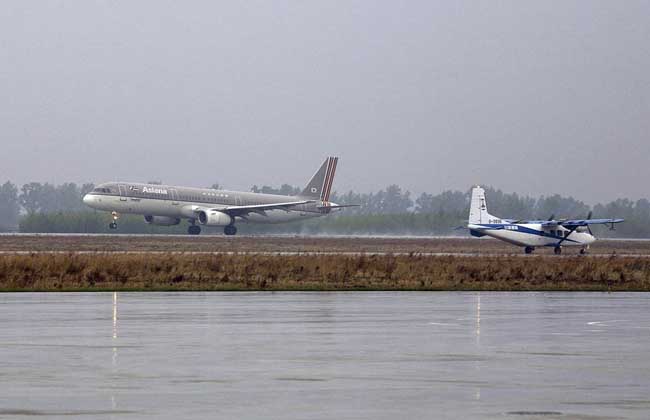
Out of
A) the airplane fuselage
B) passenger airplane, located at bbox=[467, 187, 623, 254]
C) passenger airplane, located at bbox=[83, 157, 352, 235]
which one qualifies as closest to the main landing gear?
passenger airplane, located at bbox=[83, 157, 352, 235]

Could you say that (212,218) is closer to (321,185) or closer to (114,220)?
(114,220)

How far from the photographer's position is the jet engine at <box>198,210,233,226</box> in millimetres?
100250

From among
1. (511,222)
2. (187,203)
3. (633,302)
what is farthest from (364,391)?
(187,203)

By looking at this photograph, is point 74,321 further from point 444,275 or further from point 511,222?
point 511,222

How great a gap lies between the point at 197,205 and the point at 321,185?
16.9m

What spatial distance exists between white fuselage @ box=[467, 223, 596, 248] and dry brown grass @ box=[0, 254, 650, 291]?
59.8 feet

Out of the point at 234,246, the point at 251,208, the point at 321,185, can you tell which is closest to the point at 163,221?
the point at 251,208

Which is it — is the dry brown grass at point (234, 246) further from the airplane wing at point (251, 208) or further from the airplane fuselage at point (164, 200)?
the airplane wing at point (251, 208)

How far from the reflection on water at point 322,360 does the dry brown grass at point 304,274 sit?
30.4ft

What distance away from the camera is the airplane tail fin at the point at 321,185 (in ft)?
372

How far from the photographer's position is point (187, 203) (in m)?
99.7

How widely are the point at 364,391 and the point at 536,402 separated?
1998mm

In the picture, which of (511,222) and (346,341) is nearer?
(346,341)

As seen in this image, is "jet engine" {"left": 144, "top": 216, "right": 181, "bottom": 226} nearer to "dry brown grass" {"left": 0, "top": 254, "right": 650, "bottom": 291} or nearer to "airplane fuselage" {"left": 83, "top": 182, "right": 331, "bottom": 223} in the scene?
"airplane fuselage" {"left": 83, "top": 182, "right": 331, "bottom": 223}
